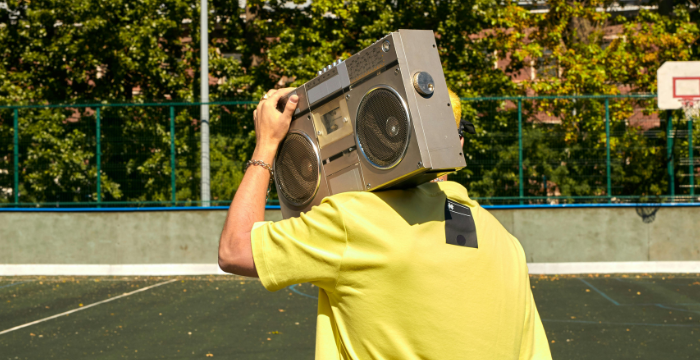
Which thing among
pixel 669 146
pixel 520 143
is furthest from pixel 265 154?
pixel 669 146

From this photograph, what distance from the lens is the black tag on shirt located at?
1326 mm

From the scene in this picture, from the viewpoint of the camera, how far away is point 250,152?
11.4 m

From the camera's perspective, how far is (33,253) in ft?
36.7

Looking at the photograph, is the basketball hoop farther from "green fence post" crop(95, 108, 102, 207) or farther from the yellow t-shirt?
the yellow t-shirt

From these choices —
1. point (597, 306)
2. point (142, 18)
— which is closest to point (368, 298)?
point (597, 306)

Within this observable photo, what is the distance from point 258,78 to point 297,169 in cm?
1482

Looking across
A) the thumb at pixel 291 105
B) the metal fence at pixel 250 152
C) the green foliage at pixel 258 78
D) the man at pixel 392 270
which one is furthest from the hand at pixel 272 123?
the metal fence at pixel 250 152

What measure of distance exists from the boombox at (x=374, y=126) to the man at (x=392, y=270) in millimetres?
95

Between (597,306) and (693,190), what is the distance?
15.5ft

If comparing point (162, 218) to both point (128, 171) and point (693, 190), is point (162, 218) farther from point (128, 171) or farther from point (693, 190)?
point (693, 190)

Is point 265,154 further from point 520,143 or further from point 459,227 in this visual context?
point 520,143

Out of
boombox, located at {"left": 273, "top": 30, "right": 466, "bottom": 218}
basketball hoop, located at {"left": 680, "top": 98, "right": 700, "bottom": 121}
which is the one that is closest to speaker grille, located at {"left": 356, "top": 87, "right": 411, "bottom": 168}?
boombox, located at {"left": 273, "top": 30, "right": 466, "bottom": 218}

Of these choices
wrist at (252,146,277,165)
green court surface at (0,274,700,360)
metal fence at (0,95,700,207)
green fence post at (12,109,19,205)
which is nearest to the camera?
wrist at (252,146,277,165)

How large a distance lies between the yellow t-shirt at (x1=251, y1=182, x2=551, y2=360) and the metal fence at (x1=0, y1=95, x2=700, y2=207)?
9717mm
